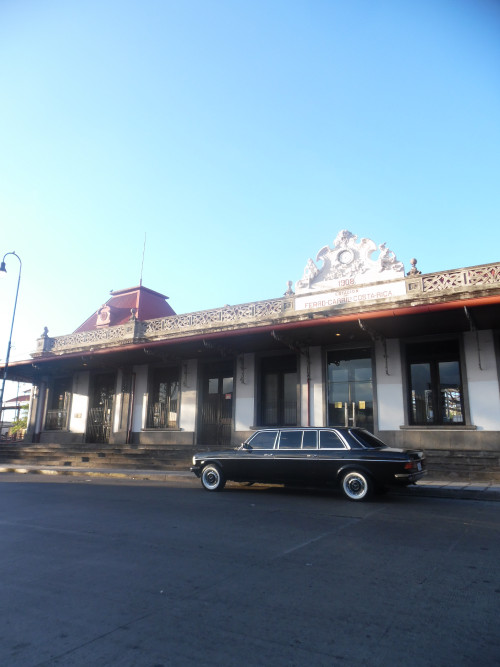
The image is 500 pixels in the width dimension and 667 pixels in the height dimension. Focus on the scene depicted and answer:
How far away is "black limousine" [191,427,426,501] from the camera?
9.70 metres

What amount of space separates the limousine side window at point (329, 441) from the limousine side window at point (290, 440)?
539 millimetres

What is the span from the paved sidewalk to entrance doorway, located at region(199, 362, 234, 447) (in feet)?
11.2

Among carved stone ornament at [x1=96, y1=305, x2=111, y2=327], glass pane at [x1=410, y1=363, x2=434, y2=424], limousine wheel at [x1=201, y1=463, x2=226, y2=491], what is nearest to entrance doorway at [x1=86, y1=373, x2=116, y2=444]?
carved stone ornament at [x1=96, y1=305, x2=111, y2=327]

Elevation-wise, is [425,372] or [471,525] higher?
[425,372]

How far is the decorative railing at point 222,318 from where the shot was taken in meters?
15.2

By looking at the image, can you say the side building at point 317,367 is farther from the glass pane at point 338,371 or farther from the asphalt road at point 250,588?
the asphalt road at point 250,588

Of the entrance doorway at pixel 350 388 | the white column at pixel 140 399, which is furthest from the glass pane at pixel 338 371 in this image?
the white column at pixel 140 399

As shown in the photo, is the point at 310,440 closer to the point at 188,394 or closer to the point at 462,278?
the point at 462,278

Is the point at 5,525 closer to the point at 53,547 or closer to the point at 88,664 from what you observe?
the point at 53,547

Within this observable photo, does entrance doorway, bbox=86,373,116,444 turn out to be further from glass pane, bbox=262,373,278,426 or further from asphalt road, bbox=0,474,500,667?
asphalt road, bbox=0,474,500,667

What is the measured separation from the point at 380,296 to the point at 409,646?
1447 centimetres

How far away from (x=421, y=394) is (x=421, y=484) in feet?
15.3

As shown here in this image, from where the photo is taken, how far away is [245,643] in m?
3.27

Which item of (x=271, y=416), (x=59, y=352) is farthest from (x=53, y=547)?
Result: (x=59, y=352)
